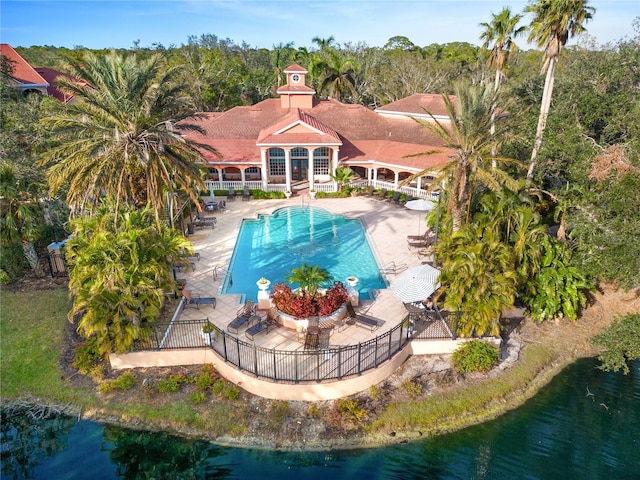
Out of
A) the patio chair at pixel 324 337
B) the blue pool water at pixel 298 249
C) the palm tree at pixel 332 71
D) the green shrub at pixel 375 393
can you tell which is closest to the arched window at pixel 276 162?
the blue pool water at pixel 298 249

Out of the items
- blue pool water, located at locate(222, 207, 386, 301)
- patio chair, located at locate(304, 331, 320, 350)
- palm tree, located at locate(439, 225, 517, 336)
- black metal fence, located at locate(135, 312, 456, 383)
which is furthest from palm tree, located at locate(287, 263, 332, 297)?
palm tree, located at locate(439, 225, 517, 336)

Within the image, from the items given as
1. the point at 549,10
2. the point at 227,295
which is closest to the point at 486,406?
the point at 227,295

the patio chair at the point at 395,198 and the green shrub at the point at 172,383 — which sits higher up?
the patio chair at the point at 395,198

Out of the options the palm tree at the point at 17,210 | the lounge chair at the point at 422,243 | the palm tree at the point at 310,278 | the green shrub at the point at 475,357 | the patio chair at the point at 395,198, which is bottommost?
the green shrub at the point at 475,357

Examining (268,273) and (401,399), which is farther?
(268,273)

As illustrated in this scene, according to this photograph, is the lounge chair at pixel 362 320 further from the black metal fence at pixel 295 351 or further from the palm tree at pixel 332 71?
the palm tree at pixel 332 71

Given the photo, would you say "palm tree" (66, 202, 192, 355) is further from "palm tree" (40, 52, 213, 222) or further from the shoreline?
the shoreline

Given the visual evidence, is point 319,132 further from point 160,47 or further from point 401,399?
point 160,47
